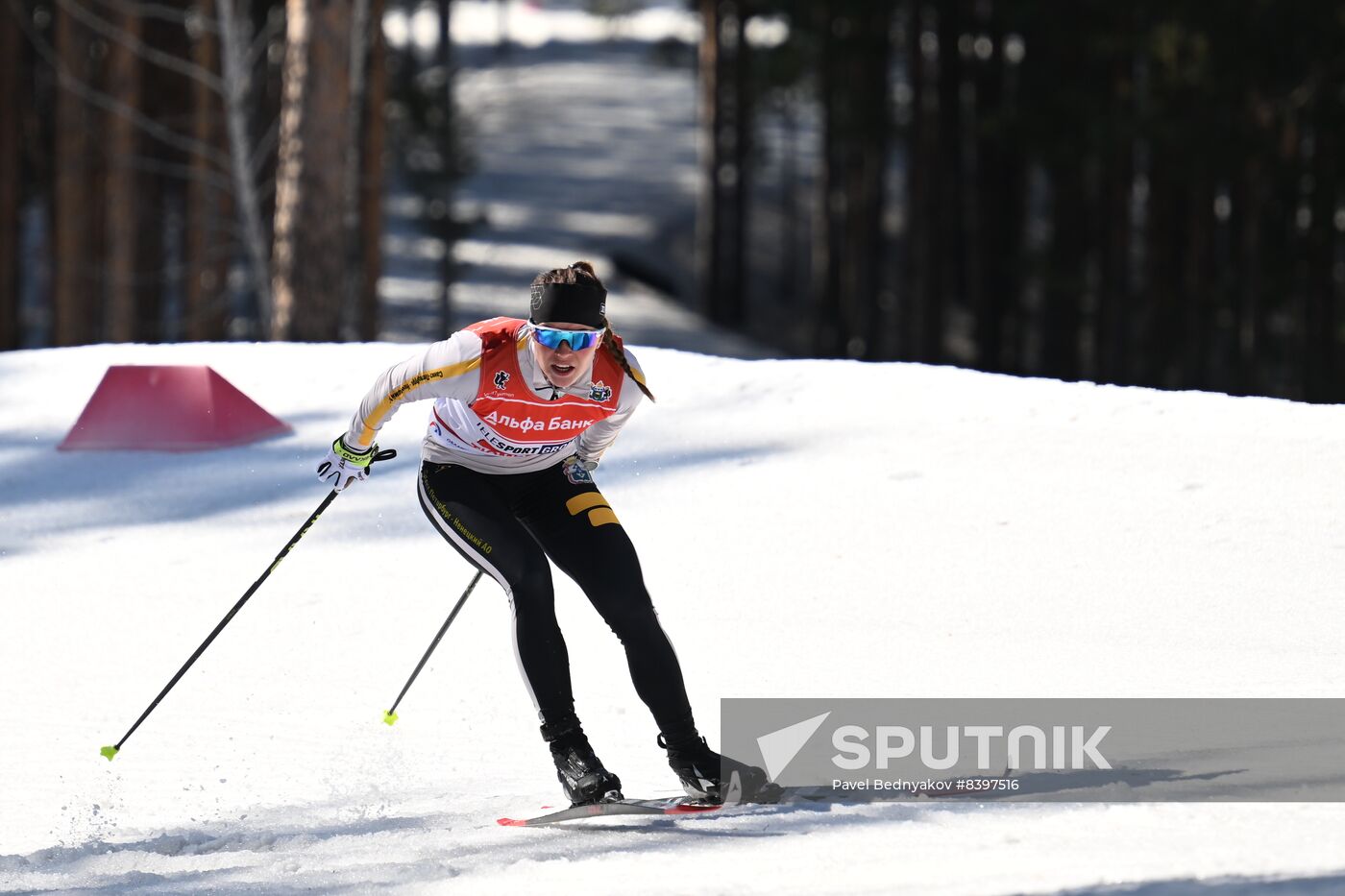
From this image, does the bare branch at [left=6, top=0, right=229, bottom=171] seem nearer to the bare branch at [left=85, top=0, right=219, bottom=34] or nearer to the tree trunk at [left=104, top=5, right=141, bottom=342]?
the tree trunk at [left=104, top=5, right=141, bottom=342]

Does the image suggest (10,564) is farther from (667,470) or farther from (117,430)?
(667,470)

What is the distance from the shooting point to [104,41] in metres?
20.2

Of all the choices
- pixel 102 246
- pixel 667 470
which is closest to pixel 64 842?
pixel 667 470

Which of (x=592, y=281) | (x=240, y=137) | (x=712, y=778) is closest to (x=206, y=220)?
(x=240, y=137)

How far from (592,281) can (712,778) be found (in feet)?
4.87

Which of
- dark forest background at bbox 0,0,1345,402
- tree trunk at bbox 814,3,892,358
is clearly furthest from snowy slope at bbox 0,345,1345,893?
tree trunk at bbox 814,3,892,358

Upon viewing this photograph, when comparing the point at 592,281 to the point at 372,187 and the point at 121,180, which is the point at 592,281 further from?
the point at 121,180

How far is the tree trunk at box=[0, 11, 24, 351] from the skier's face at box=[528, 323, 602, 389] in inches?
699

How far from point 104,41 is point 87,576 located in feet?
47.8

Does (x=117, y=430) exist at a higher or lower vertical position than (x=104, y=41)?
lower

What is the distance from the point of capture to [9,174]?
2036cm

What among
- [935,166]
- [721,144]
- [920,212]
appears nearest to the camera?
[935,166]

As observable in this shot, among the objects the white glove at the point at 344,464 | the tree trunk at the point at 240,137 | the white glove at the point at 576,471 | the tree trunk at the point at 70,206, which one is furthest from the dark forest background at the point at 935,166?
the white glove at the point at 576,471

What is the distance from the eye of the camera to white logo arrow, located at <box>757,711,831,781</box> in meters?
5.14
